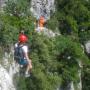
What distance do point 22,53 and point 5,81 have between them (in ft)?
4.34

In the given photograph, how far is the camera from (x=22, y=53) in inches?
731

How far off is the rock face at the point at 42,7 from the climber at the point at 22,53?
10.1 feet

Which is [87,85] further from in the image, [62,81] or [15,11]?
[15,11]

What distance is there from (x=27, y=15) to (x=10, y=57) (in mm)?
2439

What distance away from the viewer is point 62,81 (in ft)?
70.6

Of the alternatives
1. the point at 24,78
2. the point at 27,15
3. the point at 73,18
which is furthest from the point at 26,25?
the point at 73,18

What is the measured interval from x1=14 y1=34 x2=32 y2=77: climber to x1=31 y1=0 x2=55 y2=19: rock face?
3.07 m

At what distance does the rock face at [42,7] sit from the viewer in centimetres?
2206

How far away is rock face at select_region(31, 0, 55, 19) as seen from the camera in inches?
869

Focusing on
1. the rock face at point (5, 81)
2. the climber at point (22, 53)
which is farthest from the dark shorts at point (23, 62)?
the rock face at point (5, 81)

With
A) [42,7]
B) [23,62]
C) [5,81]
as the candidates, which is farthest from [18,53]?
[42,7]

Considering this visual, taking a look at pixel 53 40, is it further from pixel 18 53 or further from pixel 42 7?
pixel 18 53

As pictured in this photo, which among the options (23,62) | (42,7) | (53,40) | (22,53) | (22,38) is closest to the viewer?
(22,53)

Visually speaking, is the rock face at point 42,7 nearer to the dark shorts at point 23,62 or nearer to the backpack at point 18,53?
the backpack at point 18,53
